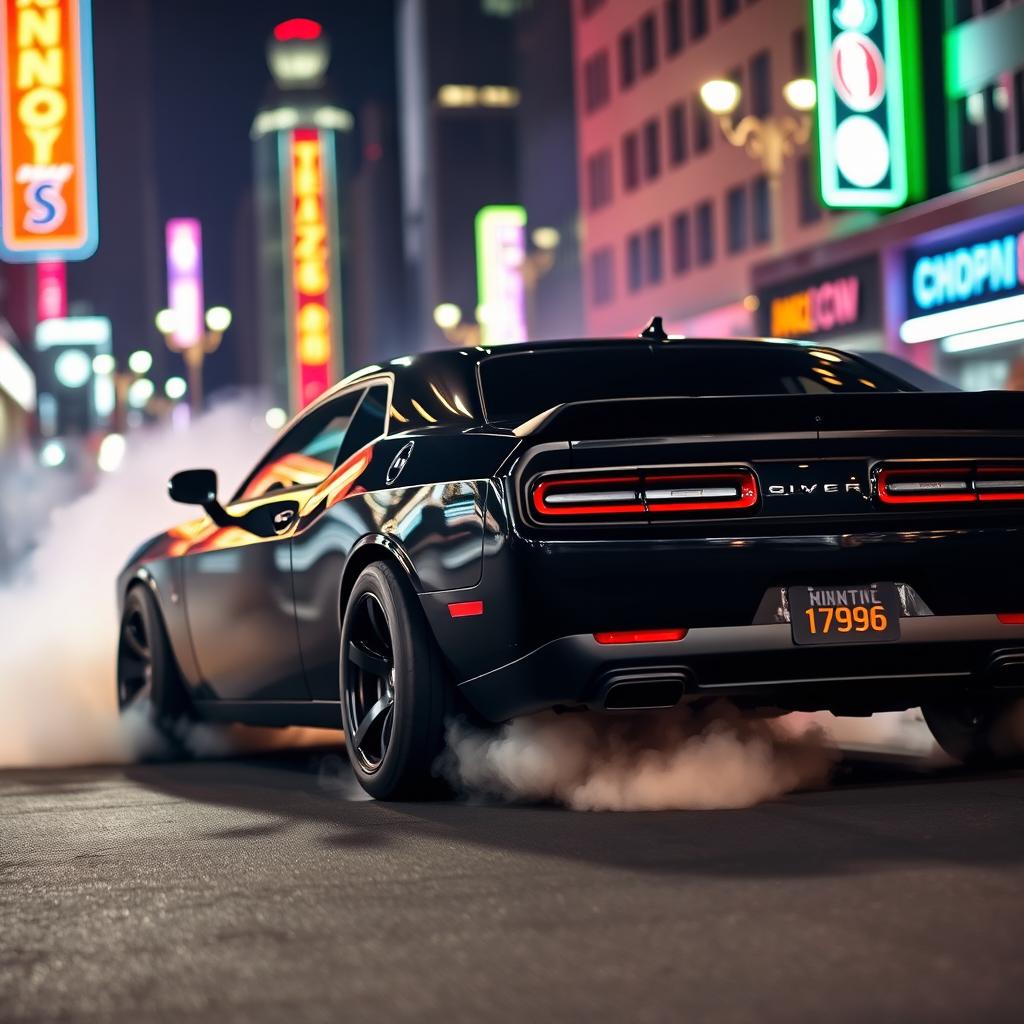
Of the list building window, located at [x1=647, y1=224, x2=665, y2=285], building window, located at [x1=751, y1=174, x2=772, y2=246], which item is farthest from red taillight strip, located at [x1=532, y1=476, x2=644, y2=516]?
building window, located at [x1=647, y1=224, x2=665, y2=285]

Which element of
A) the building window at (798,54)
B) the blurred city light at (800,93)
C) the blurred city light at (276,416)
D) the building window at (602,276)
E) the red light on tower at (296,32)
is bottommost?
the blurred city light at (800,93)

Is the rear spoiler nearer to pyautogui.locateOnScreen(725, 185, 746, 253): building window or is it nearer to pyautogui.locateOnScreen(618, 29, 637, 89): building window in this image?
pyautogui.locateOnScreen(725, 185, 746, 253): building window

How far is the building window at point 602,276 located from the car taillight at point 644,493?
47656mm

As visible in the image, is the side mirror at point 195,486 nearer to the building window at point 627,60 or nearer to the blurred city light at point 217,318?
the building window at point 627,60

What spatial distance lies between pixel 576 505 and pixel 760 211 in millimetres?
38821

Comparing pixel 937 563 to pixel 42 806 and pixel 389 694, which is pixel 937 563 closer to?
pixel 389 694

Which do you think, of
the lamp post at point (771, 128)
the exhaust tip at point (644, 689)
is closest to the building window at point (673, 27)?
the lamp post at point (771, 128)

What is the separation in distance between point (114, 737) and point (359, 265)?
152 m

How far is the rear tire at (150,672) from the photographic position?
8.28m

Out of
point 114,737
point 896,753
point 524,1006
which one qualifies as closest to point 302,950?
point 524,1006

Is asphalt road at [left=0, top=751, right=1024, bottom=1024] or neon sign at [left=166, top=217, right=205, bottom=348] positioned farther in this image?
neon sign at [left=166, top=217, right=205, bottom=348]

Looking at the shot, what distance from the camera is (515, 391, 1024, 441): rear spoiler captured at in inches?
217

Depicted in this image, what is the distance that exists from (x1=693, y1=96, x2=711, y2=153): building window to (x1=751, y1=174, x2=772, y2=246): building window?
3.14 meters

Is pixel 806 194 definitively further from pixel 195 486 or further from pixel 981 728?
pixel 981 728
